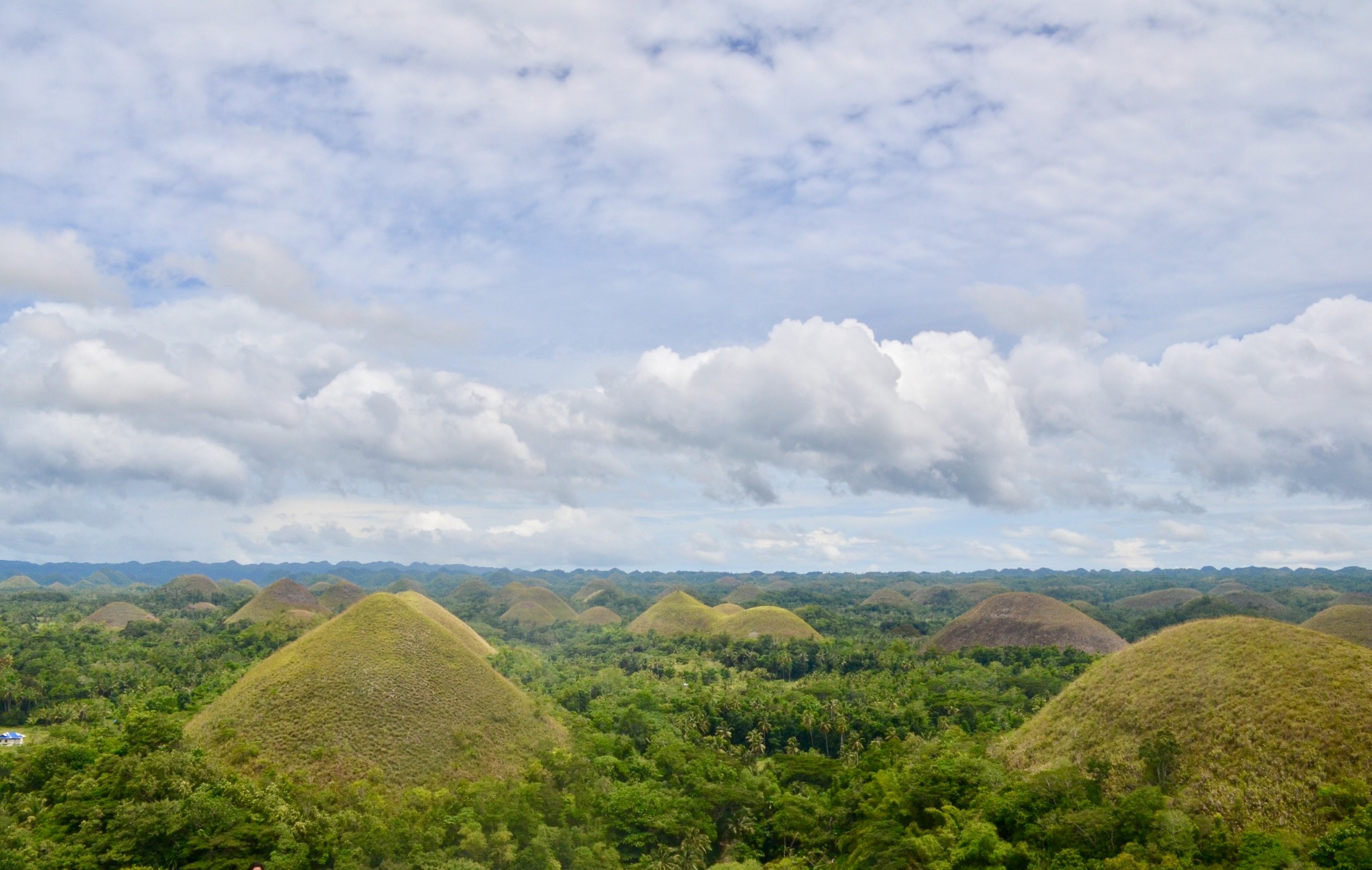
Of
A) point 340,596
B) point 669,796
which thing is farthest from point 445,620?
point 340,596

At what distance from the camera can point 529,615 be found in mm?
149625

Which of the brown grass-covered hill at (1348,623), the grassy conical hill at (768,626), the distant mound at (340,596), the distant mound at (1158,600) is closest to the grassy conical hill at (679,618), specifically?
the grassy conical hill at (768,626)

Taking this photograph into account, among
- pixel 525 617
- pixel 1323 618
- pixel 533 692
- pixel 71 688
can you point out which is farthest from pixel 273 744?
pixel 525 617

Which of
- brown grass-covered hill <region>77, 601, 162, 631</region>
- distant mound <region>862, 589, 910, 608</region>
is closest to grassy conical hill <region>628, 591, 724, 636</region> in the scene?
distant mound <region>862, 589, 910, 608</region>

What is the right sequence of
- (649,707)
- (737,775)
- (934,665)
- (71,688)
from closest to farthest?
1. (737,775)
2. (649,707)
3. (71,688)
4. (934,665)

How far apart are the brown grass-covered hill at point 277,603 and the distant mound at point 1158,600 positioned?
145 meters

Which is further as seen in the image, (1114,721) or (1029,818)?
(1114,721)

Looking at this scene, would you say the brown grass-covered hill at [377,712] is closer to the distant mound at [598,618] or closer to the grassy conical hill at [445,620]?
the grassy conical hill at [445,620]

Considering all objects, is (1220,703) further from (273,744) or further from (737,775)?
(273,744)

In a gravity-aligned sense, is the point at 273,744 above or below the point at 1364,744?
below

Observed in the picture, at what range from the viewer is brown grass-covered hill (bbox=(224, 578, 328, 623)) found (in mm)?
111062

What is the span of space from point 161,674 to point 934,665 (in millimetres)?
70020

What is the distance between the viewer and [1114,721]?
124ft

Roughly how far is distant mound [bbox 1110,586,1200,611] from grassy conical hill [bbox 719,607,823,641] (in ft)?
281
